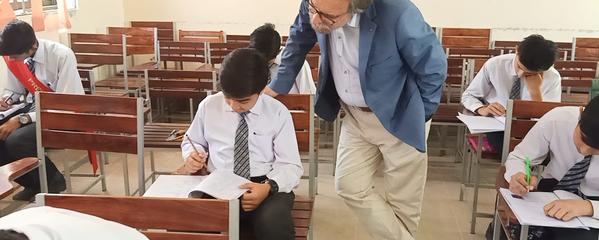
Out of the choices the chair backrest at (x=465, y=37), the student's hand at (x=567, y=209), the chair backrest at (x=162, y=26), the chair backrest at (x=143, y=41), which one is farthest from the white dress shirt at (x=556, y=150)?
the chair backrest at (x=162, y=26)

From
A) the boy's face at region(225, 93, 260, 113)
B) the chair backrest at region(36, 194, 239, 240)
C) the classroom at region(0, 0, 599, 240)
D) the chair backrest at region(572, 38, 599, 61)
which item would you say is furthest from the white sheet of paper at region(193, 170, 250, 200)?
the chair backrest at region(572, 38, 599, 61)

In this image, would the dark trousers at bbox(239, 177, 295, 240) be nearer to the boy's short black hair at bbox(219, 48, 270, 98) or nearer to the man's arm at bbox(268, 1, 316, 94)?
the boy's short black hair at bbox(219, 48, 270, 98)

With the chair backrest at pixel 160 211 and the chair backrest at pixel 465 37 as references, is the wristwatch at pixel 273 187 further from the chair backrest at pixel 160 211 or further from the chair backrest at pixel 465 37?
the chair backrest at pixel 465 37

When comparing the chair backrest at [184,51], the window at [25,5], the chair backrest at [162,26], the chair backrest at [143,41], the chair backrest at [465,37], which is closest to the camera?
the window at [25,5]

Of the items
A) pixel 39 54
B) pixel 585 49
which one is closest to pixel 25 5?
pixel 39 54

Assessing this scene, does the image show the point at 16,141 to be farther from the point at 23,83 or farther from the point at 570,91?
the point at 570,91

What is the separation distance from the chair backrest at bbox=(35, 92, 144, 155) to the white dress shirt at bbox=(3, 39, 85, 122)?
28.3 inches

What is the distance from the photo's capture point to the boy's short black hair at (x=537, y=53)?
7.96 feet

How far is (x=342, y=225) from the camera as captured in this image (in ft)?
9.00

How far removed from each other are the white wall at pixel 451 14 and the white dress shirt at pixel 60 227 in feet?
15.8

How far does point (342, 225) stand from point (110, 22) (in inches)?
148

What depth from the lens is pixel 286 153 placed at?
182 cm

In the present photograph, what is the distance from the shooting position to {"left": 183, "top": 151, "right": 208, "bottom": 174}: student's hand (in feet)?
5.94

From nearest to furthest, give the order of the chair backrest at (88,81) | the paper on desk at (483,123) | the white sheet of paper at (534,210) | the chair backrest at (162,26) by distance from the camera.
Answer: the white sheet of paper at (534,210) < the paper on desk at (483,123) < the chair backrest at (88,81) < the chair backrest at (162,26)
